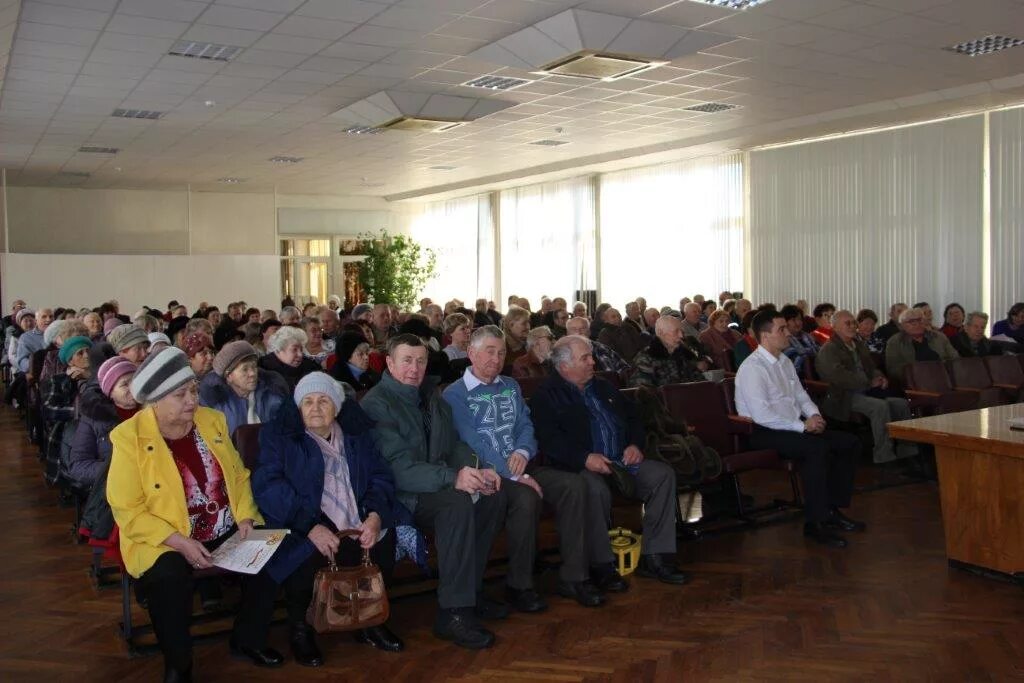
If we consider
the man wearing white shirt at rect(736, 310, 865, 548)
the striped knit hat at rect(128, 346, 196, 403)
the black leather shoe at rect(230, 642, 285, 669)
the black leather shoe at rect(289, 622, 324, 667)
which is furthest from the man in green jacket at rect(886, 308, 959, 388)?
the striped knit hat at rect(128, 346, 196, 403)

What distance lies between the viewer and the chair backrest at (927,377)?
765 centimetres

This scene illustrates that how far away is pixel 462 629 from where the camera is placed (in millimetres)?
3998

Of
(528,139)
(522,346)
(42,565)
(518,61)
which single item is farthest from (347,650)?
(528,139)

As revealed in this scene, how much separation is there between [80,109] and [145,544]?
9.62 meters

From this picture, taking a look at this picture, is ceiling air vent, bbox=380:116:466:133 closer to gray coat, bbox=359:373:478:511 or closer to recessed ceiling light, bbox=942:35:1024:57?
recessed ceiling light, bbox=942:35:1024:57

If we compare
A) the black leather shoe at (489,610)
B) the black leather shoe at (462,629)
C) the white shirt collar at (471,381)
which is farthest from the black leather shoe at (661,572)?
the white shirt collar at (471,381)

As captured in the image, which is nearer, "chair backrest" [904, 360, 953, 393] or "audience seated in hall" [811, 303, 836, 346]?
"chair backrest" [904, 360, 953, 393]

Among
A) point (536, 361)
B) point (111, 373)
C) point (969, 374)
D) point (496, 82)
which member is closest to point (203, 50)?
point (496, 82)

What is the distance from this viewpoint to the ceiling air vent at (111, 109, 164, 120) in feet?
38.3

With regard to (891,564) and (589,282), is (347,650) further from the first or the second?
(589,282)

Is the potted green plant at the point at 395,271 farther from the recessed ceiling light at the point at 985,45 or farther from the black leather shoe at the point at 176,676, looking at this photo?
the black leather shoe at the point at 176,676

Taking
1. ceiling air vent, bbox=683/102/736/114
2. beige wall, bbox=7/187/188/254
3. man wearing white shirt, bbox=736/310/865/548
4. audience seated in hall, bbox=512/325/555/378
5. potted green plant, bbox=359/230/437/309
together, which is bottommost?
man wearing white shirt, bbox=736/310/865/548

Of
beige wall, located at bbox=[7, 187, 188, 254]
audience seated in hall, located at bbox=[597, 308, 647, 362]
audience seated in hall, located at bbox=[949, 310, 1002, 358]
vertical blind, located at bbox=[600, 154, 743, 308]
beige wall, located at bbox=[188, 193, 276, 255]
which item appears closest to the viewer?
audience seated in hall, located at bbox=[597, 308, 647, 362]

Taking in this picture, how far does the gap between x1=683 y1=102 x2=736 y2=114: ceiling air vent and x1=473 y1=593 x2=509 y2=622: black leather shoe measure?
8815 mm
